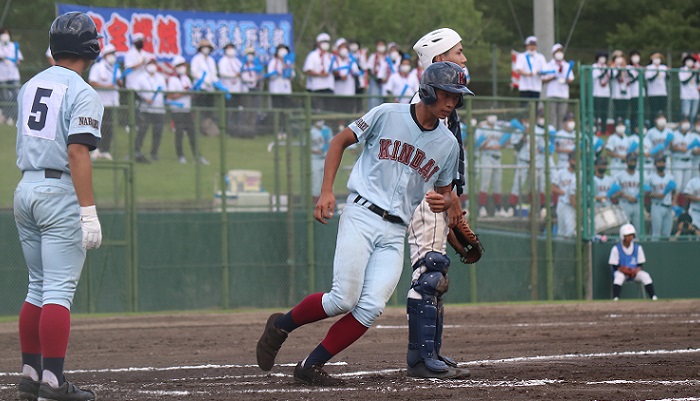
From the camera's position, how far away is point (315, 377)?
663 centimetres

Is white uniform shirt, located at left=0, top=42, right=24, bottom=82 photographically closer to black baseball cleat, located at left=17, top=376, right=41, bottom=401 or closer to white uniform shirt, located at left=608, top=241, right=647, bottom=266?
white uniform shirt, located at left=608, top=241, right=647, bottom=266

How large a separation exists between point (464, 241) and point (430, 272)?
49 cm

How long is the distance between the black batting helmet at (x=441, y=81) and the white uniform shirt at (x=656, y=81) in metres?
11.5

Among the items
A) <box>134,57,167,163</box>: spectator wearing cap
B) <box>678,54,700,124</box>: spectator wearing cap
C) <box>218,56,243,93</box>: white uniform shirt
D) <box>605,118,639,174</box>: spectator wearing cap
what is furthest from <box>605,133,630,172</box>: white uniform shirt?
<box>218,56,243,93</box>: white uniform shirt

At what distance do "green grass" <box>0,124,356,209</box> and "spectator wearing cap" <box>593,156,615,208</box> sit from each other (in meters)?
3.90

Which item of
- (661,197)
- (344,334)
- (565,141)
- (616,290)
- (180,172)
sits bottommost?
(616,290)

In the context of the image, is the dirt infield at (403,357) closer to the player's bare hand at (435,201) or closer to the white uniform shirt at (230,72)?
the player's bare hand at (435,201)

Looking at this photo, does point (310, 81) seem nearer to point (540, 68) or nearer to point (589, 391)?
point (540, 68)

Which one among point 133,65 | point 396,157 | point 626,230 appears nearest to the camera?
point 396,157

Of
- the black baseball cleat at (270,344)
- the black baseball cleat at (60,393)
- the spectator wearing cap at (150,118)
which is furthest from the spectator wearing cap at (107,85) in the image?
the black baseball cleat at (60,393)

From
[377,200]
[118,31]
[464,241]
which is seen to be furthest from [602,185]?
[377,200]

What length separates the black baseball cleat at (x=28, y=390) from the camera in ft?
20.2

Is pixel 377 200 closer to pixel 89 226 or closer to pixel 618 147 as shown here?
pixel 89 226

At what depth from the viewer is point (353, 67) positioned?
72.5 ft
